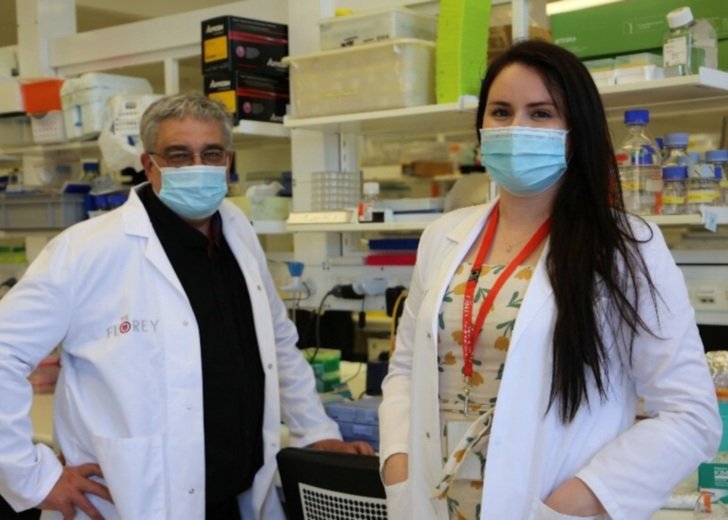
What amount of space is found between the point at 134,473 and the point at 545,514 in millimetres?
Answer: 970

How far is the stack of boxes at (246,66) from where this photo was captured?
10.6 feet

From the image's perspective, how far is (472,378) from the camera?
1636 millimetres

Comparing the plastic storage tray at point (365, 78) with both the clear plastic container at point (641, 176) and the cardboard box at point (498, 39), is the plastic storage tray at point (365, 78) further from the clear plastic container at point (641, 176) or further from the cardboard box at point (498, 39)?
the clear plastic container at point (641, 176)

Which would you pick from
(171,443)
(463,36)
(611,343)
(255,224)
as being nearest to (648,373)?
(611,343)

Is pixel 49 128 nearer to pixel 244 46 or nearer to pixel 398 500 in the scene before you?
pixel 244 46

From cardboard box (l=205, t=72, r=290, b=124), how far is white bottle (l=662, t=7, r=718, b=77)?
1437mm

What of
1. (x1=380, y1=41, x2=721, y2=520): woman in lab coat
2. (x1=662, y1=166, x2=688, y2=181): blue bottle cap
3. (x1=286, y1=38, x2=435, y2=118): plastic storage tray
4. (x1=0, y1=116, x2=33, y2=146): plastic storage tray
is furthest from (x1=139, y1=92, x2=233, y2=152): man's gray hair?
(x1=0, y1=116, x2=33, y2=146): plastic storage tray

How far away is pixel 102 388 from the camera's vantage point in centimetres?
212

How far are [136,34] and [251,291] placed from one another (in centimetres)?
203

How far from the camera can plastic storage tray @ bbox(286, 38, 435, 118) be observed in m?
2.83

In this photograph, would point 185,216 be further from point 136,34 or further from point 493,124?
point 136,34

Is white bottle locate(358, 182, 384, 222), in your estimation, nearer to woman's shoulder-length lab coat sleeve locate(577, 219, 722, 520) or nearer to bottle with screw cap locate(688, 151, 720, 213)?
bottle with screw cap locate(688, 151, 720, 213)

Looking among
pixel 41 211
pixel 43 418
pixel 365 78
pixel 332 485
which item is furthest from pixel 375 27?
pixel 41 211

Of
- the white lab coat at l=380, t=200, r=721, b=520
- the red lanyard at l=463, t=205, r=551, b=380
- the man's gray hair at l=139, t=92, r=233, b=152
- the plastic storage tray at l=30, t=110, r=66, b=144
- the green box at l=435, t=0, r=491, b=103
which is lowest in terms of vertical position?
the white lab coat at l=380, t=200, r=721, b=520
